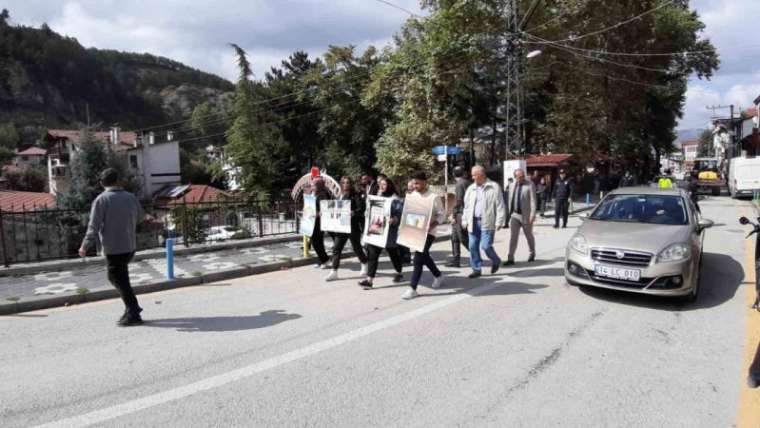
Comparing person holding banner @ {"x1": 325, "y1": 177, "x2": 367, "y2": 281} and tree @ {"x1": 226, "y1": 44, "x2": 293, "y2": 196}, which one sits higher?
tree @ {"x1": 226, "y1": 44, "x2": 293, "y2": 196}

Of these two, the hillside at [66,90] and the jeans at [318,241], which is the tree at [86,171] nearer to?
the jeans at [318,241]

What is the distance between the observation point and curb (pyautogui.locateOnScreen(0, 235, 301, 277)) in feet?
28.3

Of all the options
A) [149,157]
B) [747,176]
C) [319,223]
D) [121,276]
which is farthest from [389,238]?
[149,157]

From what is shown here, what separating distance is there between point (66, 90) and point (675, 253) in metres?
147

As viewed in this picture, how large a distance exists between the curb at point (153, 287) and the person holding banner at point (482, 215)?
3.34 metres

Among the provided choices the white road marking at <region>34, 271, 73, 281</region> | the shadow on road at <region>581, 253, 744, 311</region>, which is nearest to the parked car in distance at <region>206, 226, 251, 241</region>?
the white road marking at <region>34, 271, 73, 281</region>

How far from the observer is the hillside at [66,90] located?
110 metres

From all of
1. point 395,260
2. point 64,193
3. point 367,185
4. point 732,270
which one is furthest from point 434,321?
point 64,193

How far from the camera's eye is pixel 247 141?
42031 millimetres

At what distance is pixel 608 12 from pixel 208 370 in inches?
1266

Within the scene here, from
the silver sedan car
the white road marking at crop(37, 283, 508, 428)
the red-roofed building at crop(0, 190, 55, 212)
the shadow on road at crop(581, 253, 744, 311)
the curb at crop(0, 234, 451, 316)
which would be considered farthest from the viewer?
the red-roofed building at crop(0, 190, 55, 212)

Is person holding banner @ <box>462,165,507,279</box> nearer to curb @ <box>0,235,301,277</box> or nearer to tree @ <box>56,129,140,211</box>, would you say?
curb @ <box>0,235,301,277</box>

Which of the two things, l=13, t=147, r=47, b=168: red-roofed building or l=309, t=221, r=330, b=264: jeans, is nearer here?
l=309, t=221, r=330, b=264: jeans

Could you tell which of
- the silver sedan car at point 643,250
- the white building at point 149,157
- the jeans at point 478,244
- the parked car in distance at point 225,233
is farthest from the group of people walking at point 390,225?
Answer: the white building at point 149,157
